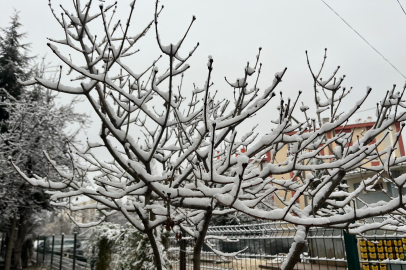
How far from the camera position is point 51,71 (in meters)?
12.4

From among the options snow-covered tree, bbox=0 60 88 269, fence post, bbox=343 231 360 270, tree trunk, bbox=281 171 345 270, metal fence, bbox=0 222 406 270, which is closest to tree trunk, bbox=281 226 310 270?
tree trunk, bbox=281 171 345 270

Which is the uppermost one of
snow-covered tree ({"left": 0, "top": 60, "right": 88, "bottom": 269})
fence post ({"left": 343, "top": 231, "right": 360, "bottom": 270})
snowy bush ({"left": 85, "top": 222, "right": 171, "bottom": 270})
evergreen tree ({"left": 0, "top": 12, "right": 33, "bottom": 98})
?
evergreen tree ({"left": 0, "top": 12, "right": 33, "bottom": 98})

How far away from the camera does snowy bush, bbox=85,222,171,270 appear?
5.40 meters

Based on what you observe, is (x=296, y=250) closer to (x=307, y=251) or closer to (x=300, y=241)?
(x=300, y=241)

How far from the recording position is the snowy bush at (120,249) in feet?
17.7

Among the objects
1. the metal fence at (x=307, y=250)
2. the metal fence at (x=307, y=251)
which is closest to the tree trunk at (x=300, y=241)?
the metal fence at (x=307, y=250)

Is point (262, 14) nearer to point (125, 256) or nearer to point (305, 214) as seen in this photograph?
point (305, 214)

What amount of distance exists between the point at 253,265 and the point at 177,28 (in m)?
3.71

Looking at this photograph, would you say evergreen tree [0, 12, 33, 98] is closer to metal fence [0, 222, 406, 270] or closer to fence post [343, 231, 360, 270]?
metal fence [0, 222, 406, 270]

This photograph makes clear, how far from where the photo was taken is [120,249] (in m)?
Result: 7.17

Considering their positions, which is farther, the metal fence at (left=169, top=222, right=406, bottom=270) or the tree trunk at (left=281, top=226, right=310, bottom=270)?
the metal fence at (left=169, top=222, right=406, bottom=270)

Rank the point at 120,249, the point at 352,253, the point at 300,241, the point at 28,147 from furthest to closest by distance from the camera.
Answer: the point at 28,147, the point at 120,249, the point at 352,253, the point at 300,241

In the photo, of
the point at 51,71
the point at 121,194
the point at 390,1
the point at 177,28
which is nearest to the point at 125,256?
the point at 121,194

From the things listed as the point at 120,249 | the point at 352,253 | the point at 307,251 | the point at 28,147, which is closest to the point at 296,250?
the point at 352,253
